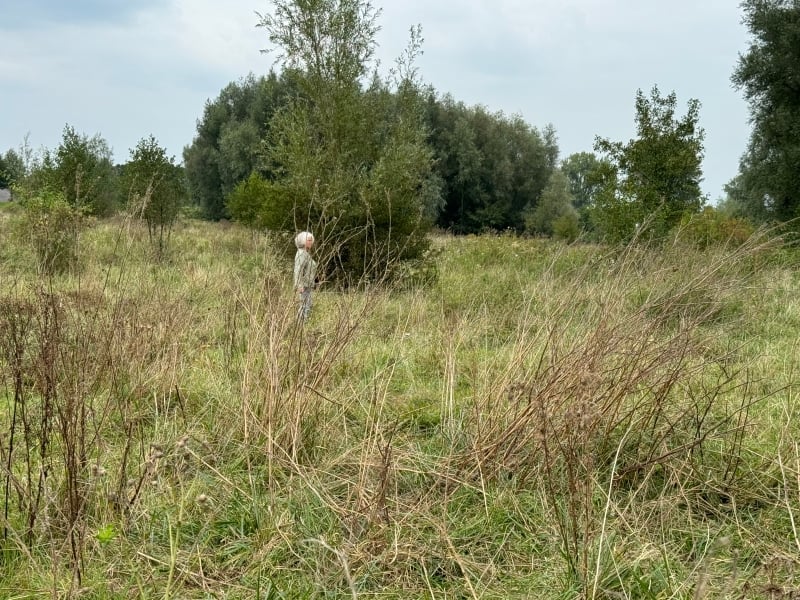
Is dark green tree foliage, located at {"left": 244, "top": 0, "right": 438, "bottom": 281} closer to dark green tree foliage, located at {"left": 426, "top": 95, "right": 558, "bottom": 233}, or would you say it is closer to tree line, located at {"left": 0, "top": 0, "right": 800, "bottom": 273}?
tree line, located at {"left": 0, "top": 0, "right": 800, "bottom": 273}

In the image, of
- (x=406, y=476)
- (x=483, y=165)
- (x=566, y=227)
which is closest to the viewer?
(x=406, y=476)

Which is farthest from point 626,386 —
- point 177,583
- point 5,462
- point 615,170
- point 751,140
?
point 751,140

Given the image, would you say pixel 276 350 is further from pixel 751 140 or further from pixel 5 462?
pixel 751 140

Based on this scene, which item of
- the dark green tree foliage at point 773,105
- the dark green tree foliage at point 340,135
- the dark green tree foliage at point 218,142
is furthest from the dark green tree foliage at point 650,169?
the dark green tree foliage at point 218,142

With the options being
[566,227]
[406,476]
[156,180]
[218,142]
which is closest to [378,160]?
[156,180]

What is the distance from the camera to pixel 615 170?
43.2 ft

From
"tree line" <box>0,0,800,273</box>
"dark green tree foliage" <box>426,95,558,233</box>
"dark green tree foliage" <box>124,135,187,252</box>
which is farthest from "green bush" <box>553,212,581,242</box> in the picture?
"dark green tree foliage" <box>124,135,187,252</box>

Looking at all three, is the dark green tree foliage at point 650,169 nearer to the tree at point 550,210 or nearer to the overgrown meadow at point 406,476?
the overgrown meadow at point 406,476

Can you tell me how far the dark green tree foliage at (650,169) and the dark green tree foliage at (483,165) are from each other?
20.4 metres

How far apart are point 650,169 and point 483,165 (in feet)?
77.0

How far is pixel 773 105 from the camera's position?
2088cm

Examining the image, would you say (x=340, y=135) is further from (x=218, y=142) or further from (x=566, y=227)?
(x=218, y=142)

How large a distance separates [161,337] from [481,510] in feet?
8.30

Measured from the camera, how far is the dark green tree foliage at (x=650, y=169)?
12.5 meters
